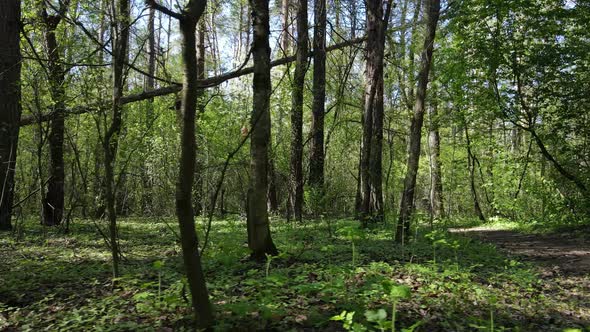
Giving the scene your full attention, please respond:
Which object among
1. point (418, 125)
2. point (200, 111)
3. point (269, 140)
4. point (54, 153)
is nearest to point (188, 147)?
point (269, 140)

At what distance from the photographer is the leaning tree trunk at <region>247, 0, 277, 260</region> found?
4.81 meters

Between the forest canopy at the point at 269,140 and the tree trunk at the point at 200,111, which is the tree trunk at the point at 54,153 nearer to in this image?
→ the forest canopy at the point at 269,140

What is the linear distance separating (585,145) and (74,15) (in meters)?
10.7

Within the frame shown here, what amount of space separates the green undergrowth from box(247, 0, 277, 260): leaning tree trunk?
11.7 inches

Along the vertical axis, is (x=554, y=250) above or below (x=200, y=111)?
below

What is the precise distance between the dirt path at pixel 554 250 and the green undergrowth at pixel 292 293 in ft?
1.75

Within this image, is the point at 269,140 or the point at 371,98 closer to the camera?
the point at 269,140

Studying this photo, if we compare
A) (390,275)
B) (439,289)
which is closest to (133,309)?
(390,275)

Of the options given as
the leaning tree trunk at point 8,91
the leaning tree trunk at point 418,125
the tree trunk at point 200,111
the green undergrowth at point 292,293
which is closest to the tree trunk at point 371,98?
the leaning tree trunk at point 418,125

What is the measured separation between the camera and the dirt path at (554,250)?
5504mm

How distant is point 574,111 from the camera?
28.8ft

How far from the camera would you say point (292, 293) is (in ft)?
12.6

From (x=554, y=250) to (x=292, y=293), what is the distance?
5.42 meters

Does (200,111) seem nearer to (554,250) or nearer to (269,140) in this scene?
(269,140)
